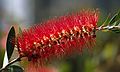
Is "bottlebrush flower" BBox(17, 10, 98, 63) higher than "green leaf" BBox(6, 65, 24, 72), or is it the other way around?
"bottlebrush flower" BBox(17, 10, 98, 63)

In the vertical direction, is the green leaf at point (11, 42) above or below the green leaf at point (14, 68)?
above

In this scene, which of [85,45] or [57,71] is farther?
[57,71]

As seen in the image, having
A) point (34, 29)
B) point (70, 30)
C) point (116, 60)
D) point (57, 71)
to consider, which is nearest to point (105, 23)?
point (70, 30)

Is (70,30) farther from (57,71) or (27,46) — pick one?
(57,71)

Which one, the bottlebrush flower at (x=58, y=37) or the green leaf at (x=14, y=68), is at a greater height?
the bottlebrush flower at (x=58, y=37)

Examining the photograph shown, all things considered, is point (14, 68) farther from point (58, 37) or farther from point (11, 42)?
point (58, 37)

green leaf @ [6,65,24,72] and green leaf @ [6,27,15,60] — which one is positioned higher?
green leaf @ [6,27,15,60]

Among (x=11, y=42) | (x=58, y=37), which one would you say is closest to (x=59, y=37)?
(x=58, y=37)
